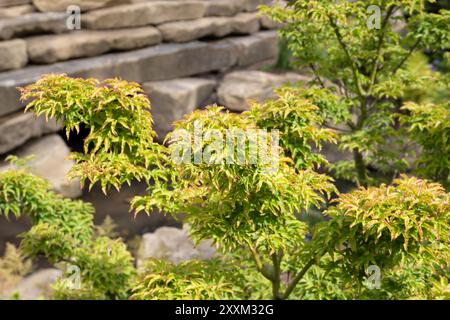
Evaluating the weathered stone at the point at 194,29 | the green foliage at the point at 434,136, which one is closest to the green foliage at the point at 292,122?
the green foliage at the point at 434,136

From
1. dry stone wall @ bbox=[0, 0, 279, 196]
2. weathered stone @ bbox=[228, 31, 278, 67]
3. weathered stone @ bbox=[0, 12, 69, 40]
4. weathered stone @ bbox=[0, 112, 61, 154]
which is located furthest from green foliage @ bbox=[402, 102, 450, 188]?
weathered stone @ bbox=[228, 31, 278, 67]

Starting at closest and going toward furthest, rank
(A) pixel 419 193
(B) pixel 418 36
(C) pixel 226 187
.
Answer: (A) pixel 419 193
(C) pixel 226 187
(B) pixel 418 36

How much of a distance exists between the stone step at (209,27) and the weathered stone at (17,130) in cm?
311

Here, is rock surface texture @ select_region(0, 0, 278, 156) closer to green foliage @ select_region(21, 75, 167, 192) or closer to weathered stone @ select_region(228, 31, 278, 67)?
weathered stone @ select_region(228, 31, 278, 67)

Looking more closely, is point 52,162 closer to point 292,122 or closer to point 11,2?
point 11,2

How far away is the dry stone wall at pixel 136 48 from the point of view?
31.4 ft

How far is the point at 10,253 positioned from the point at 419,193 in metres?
5.86

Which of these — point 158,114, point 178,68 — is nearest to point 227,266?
point 158,114

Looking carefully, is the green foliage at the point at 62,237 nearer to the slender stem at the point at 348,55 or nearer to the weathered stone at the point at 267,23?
the slender stem at the point at 348,55

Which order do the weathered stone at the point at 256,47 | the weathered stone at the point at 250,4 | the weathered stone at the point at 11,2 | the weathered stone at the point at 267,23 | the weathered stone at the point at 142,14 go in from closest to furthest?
1. the weathered stone at the point at 11,2
2. the weathered stone at the point at 142,14
3. the weathered stone at the point at 256,47
4. the weathered stone at the point at 250,4
5. the weathered stone at the point at 267,23

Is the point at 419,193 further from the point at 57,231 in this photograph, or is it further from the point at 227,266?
the point at 57,231

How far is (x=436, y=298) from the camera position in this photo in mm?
3424

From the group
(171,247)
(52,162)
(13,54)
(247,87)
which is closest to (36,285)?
(171,247)

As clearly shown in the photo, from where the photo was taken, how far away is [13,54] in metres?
9.55
